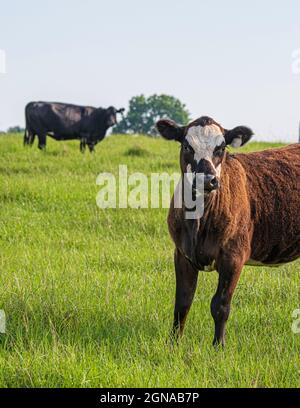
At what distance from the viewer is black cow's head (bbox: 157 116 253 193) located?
17.5ft

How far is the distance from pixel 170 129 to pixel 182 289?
51.3 inches

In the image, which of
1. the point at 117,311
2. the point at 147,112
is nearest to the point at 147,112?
the point at 147,112

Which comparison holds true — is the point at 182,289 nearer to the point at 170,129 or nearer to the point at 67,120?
the point at 170,129

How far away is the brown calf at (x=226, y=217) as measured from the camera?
5.58m

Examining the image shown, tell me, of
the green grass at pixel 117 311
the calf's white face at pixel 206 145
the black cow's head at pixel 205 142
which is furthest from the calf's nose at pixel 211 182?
the green grass at pixel 117 311

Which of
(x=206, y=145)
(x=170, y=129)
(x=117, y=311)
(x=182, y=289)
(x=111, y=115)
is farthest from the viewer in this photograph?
(x=111, y=115)

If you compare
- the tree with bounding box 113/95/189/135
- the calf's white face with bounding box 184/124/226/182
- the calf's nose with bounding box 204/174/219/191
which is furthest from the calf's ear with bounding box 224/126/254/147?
the tree with bounding box 113/95/189/135

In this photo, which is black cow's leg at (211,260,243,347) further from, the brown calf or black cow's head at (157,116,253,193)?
black cow's head at (157,116,253,193)

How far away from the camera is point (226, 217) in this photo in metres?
5.73

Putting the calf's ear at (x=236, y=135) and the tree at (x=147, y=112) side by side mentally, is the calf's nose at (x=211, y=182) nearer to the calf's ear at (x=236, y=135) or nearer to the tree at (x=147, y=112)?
the calf's ear at (x=236, y=135)

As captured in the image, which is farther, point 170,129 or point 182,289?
point 182,289

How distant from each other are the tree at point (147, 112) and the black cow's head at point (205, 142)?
80.0 meters

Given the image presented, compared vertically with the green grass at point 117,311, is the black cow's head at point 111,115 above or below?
above
